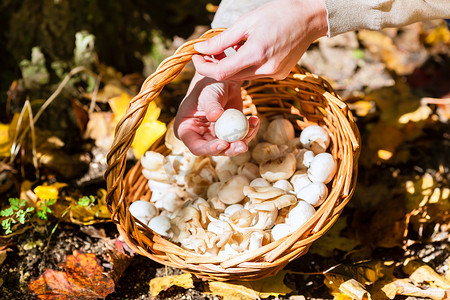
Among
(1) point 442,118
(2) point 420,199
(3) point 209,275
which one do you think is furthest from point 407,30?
(3) point 209,275

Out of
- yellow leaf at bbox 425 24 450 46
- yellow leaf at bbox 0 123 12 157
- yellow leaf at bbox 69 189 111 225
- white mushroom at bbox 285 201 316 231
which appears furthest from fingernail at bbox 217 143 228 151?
yellow leaf at bbox 425 24 450 46

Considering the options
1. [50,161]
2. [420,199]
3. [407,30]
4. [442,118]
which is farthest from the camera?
[407,30]

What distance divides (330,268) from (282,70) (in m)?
0.63

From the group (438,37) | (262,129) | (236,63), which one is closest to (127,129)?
(236,63)

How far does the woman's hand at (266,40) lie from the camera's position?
1.03m

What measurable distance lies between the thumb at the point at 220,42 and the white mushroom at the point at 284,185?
46cm

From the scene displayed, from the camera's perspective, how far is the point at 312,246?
4.58 ft

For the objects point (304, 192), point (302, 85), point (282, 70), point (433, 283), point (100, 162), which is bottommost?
point (433, 283)

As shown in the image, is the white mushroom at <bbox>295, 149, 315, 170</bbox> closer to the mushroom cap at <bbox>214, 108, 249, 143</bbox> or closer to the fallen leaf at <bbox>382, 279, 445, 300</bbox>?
the mushroom cap at <bbox>214, 108, 249, 143</bbox>

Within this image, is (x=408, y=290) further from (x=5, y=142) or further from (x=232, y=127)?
(x=5, y=142)

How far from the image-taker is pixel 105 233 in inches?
55.8

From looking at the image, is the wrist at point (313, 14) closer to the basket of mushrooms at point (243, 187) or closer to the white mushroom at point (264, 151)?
the basket of mushrooms at point (243, 187)

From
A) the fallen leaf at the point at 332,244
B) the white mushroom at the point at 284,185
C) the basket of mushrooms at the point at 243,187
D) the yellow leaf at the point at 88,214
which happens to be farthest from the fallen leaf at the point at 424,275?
the yellow leaf at the point at 88,214

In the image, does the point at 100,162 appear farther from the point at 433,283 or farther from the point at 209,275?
the point at 433,283
